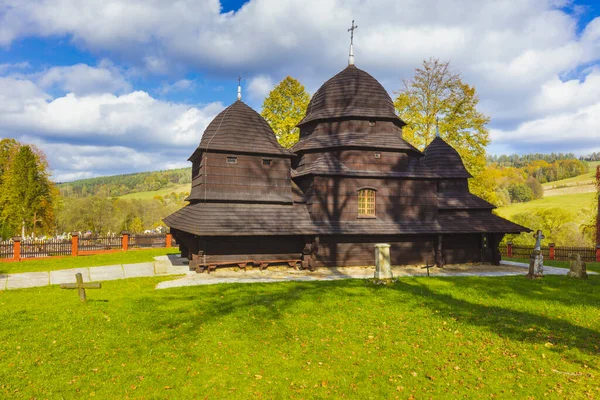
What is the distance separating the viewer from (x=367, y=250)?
18438mm

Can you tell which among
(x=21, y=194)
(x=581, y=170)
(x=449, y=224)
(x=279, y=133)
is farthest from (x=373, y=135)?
(x=581, y=170)

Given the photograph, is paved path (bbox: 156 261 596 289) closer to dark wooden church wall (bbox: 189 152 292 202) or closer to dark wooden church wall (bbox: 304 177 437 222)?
dark wooden church wall (bbox: 304 177 437 222)

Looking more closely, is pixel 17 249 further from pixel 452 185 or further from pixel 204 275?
pixel 452 185

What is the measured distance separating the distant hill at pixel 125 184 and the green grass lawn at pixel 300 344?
104045mm

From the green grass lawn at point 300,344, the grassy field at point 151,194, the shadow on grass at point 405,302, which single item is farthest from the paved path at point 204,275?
the grassy field at point 151,194

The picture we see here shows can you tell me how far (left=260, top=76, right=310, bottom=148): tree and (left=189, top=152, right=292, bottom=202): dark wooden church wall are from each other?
557 inches

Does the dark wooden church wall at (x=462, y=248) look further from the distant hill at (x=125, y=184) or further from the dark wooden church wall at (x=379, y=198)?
the distant hill at (x=125, y=184)

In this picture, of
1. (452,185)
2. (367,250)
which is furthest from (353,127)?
(452,185)

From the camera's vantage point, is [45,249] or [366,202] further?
[45,249]

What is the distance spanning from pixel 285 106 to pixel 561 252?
2552 centimetres

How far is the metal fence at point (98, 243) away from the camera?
929 inches

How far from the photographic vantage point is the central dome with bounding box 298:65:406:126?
20.0 m

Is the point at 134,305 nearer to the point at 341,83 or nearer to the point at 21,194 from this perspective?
the point at 341,83

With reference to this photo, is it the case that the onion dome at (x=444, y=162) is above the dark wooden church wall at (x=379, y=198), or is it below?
above
